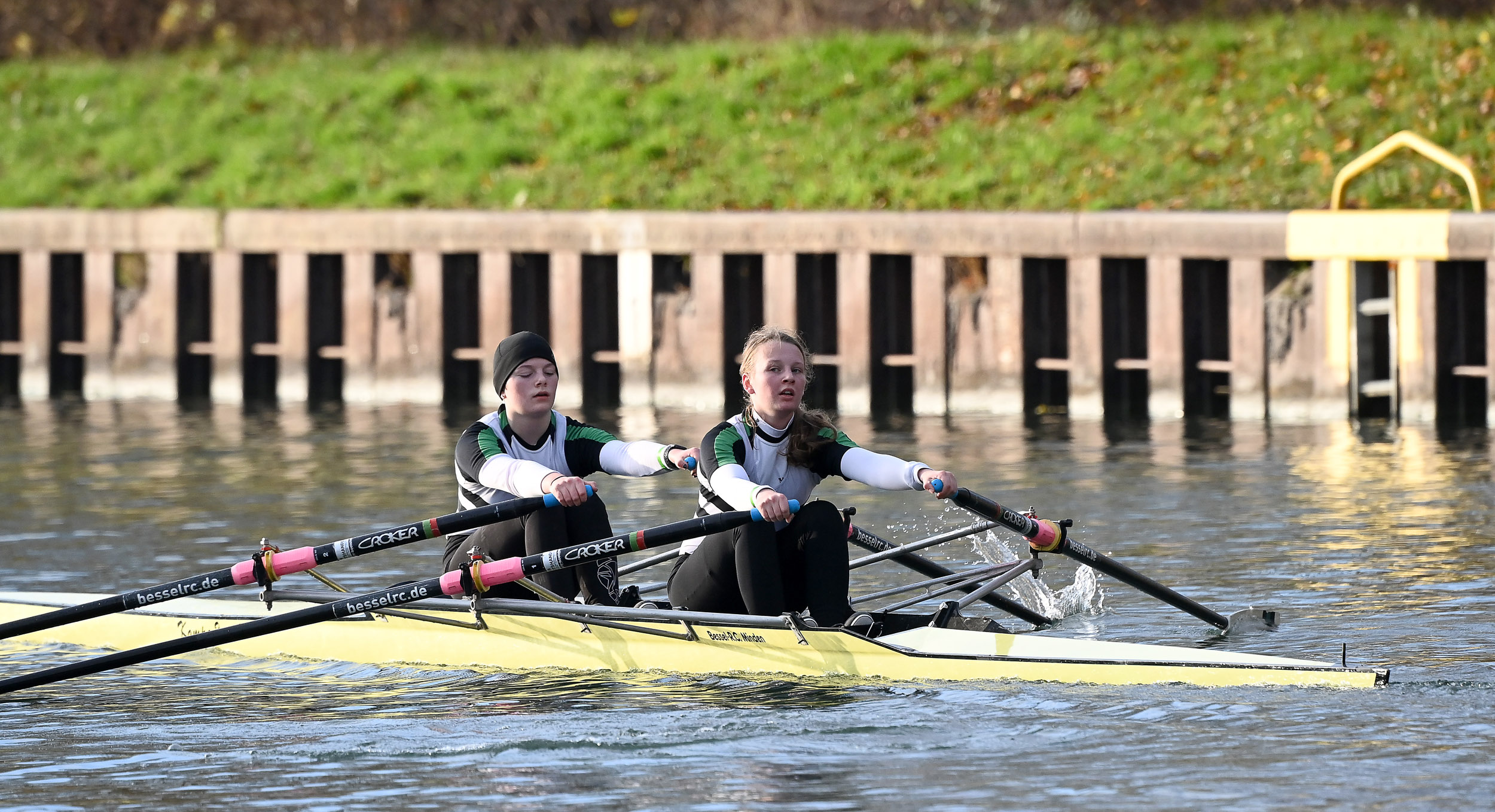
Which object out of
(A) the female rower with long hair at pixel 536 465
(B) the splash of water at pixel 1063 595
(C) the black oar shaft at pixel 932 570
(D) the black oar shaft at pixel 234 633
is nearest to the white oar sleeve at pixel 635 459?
(A) the female rower with long hair at pixel 536 465

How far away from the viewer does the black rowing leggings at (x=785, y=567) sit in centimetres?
900

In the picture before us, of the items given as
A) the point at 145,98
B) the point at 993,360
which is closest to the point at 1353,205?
the point at 993,360

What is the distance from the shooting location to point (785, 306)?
1939 centimetres

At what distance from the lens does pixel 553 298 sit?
2028 cm

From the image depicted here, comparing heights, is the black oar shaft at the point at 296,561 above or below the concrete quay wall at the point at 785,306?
below

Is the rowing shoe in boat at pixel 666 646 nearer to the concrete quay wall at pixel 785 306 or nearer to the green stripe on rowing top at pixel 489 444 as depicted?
the green stripe on rowing top at pixel 489 444

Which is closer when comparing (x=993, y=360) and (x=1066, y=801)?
(x=1066, y=801)

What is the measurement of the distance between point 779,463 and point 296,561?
2.12 meters

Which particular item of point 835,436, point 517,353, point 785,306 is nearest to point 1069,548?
point 835,436

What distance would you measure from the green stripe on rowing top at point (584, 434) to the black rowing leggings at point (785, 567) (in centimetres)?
93

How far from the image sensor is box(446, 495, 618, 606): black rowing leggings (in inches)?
375

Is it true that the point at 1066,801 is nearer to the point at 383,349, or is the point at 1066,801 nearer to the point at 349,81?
the point at 383,349

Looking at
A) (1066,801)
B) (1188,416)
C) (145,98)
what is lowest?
(1066,801)

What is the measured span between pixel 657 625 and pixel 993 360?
9912 millimetres
